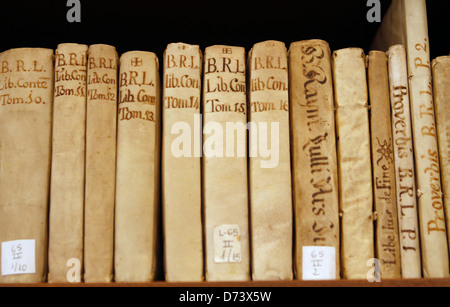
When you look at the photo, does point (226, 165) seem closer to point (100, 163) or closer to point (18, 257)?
point (100, 163)

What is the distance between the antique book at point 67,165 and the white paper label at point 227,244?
0.71 feet

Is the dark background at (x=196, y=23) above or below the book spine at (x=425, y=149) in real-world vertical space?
above

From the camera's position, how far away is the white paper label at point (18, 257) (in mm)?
826

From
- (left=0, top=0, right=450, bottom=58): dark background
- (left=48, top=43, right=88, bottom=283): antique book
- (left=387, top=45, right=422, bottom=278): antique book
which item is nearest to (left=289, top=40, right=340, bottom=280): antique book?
(left=387, top=45, right=422, bottom=278): antique book

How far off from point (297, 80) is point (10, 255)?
21.8 inches

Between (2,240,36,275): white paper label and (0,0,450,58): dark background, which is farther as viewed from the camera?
(0,0,450,58): dark background

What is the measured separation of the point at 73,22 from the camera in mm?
1086

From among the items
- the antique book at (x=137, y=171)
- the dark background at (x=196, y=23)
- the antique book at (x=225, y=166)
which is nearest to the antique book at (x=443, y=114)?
the dark background at (x=196, y=23)

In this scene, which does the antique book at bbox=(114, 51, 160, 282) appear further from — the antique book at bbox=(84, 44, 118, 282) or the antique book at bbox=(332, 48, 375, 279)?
the antique book at bbox=(332, 48, 375, 279)

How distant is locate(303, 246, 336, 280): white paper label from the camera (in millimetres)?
820

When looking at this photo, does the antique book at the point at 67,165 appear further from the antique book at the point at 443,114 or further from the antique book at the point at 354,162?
the antique book at the point at 443,114

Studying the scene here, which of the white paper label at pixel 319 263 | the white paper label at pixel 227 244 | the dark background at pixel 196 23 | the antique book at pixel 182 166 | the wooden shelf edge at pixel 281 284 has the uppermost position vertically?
the dark background at pixel 196 23

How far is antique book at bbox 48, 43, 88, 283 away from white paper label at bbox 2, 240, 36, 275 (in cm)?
3
